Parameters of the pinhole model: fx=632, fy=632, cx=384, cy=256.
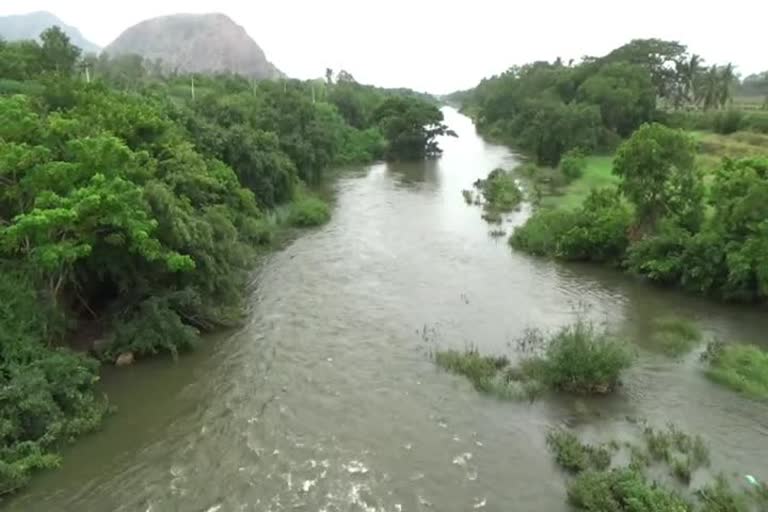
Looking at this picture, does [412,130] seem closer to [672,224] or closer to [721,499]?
[672,224]

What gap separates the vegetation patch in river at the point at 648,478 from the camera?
1238 centimetres

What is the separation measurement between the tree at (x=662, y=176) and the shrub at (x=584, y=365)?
1228cm

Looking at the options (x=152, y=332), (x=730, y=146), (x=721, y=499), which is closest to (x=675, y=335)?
(x=721, y=499)

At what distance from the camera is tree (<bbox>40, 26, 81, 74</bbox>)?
45938mm

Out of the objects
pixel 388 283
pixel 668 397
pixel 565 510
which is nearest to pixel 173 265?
pixel 388 283

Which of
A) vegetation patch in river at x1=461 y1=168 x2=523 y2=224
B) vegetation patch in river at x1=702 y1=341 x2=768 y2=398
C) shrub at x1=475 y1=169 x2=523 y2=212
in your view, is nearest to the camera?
vegetation patch in river at x1=702 y1=341 x2=768 y2=398

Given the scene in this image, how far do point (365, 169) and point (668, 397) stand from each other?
4853 cm

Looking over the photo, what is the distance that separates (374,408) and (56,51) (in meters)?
42.6

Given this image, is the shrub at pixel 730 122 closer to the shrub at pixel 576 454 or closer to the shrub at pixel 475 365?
the shrub at pixel 475 365

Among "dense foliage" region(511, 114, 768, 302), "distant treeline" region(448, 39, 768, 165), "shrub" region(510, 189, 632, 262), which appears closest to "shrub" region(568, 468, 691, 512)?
"dense foliage" region(511, 114, 768, 302)

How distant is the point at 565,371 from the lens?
17.6 meters

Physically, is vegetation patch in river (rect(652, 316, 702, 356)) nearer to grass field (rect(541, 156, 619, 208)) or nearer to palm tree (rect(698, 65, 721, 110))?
grass field (rect(541, 156, 619, 208))

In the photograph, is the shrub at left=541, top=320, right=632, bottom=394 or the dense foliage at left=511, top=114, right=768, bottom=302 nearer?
the shrub at left=541, top=320, right=632, bottom=394

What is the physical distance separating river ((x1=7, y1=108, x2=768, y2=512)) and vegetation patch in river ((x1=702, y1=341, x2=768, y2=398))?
472 millimetres
